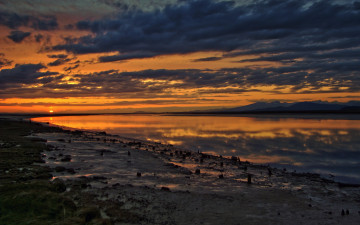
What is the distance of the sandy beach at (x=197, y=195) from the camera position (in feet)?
47.0

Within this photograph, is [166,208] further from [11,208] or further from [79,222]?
[11,208]

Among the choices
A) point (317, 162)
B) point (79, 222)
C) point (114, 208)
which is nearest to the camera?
point (79, 222)

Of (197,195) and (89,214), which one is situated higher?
(89,214)

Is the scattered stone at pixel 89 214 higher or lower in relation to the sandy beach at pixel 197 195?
higher

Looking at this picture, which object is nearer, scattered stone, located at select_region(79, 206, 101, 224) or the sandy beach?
scattered stone, located at select_region(79, 206, 101, 224)

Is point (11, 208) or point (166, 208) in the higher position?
point (11, 208)

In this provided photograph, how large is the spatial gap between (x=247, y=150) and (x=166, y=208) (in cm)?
3091

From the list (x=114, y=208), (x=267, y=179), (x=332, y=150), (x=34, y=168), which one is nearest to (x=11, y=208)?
(x=114, y=208)

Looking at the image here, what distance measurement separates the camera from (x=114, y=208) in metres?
14.8

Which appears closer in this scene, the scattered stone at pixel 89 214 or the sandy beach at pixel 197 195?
the scattered stone at pixel 89 214

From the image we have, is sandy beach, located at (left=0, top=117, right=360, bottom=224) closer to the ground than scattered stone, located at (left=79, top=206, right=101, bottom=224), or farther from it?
closer to the ground

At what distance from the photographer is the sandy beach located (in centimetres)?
1433

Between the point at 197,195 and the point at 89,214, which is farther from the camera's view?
the point at 197,195

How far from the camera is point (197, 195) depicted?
18.7 meters
